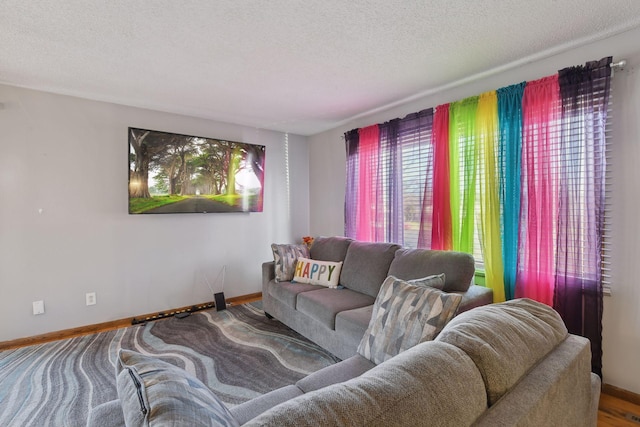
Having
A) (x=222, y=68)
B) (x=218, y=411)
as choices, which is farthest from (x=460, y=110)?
(x=218, y=411)

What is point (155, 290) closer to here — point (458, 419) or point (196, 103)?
point (196, 103)

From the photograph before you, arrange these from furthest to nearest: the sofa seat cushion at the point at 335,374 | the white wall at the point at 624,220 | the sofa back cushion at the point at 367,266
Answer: the sofa back cushion at the point at 367,266
the white wall at the point at 624,220
the sofa seat cushion at the point at 335,374

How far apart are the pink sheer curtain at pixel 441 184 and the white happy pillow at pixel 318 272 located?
0.96 metres

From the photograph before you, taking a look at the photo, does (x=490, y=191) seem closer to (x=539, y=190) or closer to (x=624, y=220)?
(x=539, y=190)

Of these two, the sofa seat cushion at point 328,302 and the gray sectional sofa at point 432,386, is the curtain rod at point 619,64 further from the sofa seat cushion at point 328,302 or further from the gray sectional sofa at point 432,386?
the sofa seat cushion at point 328,302

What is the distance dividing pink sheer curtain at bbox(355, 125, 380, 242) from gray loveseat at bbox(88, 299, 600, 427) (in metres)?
2.37

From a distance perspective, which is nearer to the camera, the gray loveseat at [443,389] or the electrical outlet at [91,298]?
the gray loveseat at [443,389]

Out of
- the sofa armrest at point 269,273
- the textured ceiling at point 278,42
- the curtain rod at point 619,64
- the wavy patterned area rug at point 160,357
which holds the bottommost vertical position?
the wavy patterned area rug at point 160,357

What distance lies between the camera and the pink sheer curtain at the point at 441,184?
2754 millimetres

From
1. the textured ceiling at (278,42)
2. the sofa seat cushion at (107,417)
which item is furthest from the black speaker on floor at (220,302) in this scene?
the sofa seat cushion at (107,417)

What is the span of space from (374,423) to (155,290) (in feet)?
11.3

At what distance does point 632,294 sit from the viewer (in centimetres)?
192

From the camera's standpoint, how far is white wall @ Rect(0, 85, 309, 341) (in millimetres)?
2729

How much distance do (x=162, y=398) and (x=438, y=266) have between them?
2.07 meters
